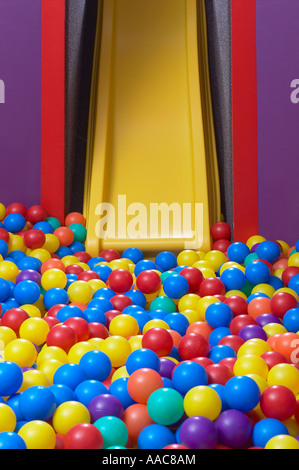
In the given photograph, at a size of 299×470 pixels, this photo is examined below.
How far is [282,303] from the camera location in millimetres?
1811

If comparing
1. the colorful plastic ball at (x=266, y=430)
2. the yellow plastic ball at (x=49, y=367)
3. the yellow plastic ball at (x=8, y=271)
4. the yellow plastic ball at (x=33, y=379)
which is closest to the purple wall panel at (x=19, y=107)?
the yellow plastic ball at (x=8, y=271)

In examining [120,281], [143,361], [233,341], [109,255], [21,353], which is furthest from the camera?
[109,255]

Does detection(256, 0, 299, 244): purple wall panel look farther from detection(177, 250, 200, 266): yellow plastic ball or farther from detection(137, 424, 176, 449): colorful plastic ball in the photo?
detection(137, 424, 176, 449): colorful plastic ball

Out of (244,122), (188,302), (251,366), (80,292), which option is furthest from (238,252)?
(251,366)

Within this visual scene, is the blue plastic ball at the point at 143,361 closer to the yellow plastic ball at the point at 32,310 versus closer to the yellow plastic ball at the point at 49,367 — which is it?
the yellow plastic ball at the point at 49,367

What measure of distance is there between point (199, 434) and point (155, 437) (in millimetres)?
94

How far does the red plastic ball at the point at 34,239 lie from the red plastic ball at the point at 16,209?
175 mm

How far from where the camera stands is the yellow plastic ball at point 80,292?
2.00 meters

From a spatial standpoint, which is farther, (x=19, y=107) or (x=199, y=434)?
(x=19, y=107)

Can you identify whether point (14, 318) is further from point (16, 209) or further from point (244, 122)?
point (244, 122)

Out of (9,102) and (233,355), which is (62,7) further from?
(233,355)

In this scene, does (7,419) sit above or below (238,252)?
below

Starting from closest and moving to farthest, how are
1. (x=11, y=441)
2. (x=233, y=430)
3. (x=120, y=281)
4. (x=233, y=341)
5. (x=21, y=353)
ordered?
(x=11, y=441) < (x=233, y=430) < (x=21, y=353) < (x=233, y=341) < (x=120, y=281)
